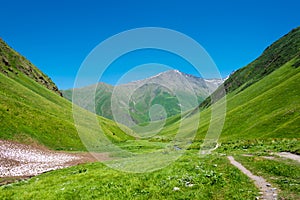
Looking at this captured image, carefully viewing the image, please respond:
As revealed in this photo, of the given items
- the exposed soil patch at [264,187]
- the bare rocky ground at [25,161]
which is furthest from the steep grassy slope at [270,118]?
the bare rocky ground at [25,161]

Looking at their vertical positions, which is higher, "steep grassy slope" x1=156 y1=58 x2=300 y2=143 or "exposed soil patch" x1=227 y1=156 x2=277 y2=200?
"steep grassy slope" x1=156 y1=58 x2=300 y2=143

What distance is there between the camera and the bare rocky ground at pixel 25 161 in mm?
33684

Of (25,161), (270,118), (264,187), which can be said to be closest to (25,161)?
(25,161)

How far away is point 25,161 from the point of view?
135ft

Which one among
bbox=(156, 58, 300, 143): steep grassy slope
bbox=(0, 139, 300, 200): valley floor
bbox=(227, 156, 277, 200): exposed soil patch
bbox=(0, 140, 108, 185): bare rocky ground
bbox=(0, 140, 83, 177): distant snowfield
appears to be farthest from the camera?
bbox=(156, 58, 300, 143): steep grassy slope

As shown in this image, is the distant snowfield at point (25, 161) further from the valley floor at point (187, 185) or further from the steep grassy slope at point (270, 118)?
the steep grassy slope at point (270, 118)

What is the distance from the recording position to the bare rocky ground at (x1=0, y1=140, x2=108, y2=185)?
33.7m

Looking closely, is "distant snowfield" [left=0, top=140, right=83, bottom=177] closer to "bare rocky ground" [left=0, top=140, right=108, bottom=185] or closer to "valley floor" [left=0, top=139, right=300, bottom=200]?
"bare rocky ground" [left=0, top=140, right=108, bottom=185]

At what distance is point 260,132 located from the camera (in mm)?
67062

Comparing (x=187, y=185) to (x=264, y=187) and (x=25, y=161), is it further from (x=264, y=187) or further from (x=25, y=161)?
(x=25, y=161)

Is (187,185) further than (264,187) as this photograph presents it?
Yes

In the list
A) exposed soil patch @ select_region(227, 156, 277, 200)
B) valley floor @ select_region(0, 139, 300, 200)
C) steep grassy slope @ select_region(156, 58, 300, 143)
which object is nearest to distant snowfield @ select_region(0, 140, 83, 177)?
valley floor @ select_region(0, 139, 300, 200)

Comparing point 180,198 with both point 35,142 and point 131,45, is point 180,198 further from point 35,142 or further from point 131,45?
point 35,142

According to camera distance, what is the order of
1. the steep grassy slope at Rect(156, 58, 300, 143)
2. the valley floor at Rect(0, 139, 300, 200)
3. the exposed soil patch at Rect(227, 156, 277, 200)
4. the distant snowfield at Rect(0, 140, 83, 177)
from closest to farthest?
the exposed soil patch at Rect(227, 156, 277, 200), the valley floor at Rect(0, 139, 300, 200), the distant snowfield at Rect(0, 140, 83, 177), the steep grassy slope at Rect(156, 58, 300, 143)
